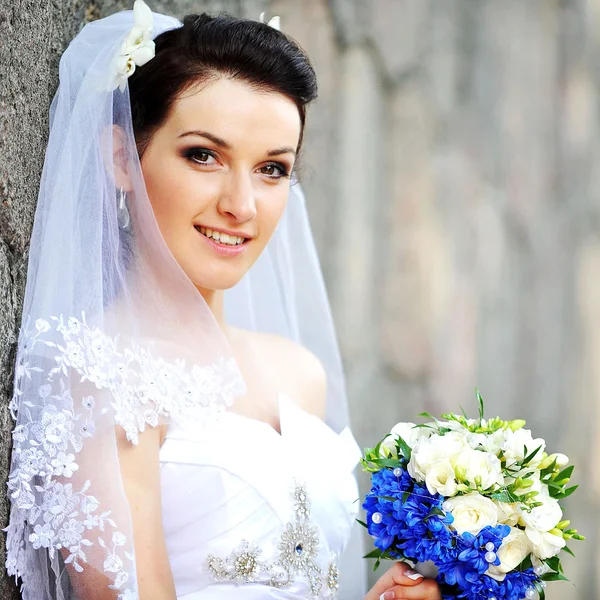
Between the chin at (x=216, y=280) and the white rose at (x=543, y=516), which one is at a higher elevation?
the chin at (x=216, y=280)

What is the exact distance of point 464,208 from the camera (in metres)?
3.15

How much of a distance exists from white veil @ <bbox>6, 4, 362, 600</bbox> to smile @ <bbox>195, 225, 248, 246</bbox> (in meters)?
0.13

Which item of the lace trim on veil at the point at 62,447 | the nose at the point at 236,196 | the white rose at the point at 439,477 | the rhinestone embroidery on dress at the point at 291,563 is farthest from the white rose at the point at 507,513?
the nose at the point at 236,196

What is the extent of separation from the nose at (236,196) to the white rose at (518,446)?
0.75 m

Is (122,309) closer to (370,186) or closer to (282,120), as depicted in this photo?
(282,120)

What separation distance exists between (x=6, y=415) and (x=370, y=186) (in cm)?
180

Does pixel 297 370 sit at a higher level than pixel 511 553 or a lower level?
higher

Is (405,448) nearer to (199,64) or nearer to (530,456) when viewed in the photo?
(530,456)

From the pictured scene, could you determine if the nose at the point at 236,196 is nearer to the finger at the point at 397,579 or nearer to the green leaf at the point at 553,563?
the finger at the point at 397,579

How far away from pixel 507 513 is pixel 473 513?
0.27 feet

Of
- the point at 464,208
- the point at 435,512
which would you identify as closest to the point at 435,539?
the point at 435,512

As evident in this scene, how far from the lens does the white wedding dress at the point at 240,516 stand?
187cm

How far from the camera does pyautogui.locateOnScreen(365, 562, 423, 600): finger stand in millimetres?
1791

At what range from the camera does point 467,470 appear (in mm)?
1698
